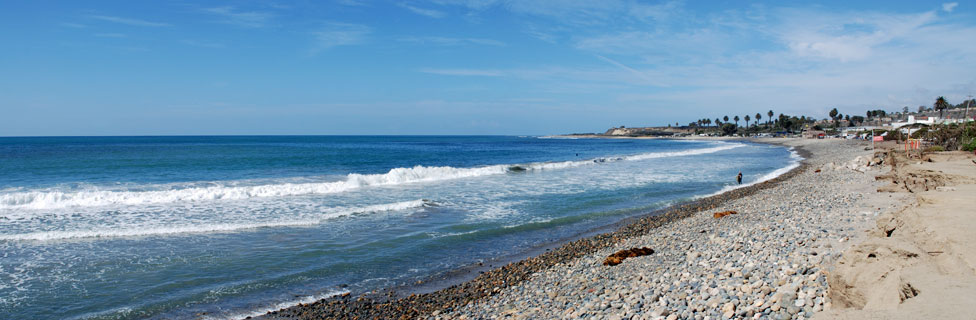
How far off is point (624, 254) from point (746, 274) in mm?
3007

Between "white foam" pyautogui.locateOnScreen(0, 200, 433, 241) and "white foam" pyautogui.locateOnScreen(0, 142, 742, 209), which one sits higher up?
"white foam" pyautogui.locateOnScreen(0, 142, 742, 209)

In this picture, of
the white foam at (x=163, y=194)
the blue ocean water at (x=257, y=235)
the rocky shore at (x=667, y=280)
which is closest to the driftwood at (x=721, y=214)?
the rocky shore at (x=667, y=280)

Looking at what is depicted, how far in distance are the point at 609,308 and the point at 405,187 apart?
804 inches

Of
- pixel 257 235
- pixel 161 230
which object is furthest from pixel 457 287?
pixel 161 230

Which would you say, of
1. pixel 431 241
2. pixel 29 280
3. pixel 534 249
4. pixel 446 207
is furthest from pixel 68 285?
pixel 446 207

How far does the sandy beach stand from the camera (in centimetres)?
512

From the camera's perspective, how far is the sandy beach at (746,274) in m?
5.12

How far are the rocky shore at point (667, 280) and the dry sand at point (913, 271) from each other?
49 centimetres

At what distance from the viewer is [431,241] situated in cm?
1316

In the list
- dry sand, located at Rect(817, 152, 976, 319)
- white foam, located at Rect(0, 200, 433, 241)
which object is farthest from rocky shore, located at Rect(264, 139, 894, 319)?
white foam, located at Rect(0, 200, 433, 241)

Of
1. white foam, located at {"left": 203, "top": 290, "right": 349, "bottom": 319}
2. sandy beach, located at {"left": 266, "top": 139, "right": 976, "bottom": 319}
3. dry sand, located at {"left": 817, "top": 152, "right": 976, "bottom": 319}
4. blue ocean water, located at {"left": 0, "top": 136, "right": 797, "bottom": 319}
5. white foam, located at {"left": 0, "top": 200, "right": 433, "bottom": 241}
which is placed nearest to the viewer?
dry sand, located at {"left": 817, "top": 152, "right": 976, "bottom": 319}

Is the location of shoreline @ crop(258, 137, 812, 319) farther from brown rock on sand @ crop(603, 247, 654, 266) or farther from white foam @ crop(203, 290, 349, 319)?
brown rock on sand @ crop(603, 247, 654, 266)

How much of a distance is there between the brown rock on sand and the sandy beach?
0.60 ft

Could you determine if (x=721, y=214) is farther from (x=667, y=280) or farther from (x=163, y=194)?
(x=163, y=194)
